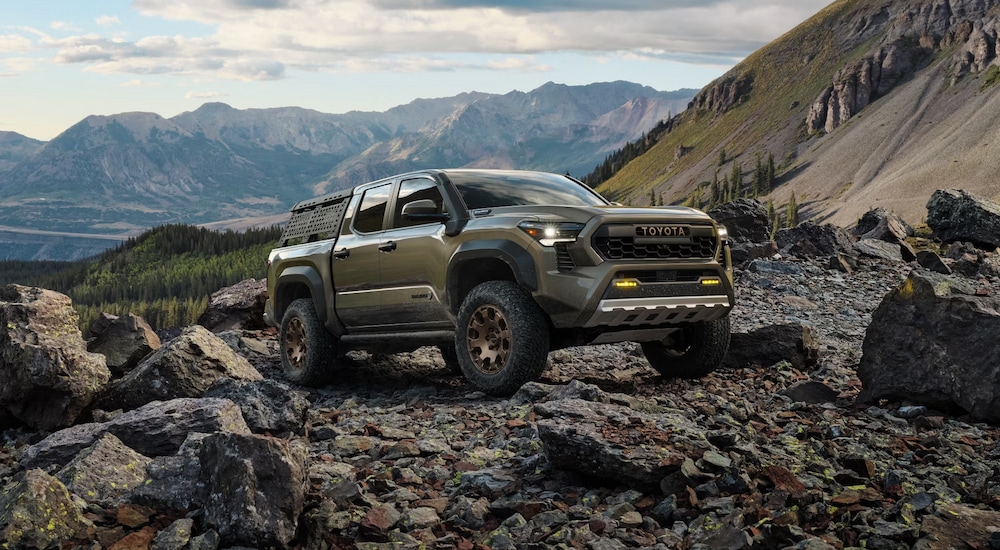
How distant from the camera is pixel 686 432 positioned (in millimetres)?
7102

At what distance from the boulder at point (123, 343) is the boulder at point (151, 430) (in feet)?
19.3

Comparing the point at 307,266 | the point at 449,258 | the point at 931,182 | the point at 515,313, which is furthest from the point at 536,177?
the point at 931,182

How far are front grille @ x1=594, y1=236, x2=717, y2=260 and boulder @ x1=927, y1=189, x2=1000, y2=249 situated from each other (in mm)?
28386

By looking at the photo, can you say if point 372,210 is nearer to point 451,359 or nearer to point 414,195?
point 414,195

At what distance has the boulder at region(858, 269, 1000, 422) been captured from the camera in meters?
8.42

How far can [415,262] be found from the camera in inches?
425

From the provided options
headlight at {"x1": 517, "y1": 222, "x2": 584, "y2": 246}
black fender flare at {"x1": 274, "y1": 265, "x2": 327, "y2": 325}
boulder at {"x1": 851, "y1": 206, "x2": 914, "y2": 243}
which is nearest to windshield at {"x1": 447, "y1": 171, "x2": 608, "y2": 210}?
headlight at {"x1": 517, "y1": 222, "x2": 584, "y2": 246}

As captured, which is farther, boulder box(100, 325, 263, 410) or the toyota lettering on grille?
boulder box(100, 325, 263, 410)

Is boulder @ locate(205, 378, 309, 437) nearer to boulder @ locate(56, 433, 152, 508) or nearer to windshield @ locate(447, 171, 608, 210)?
boulder @ locate(56, 433, 152, 508)

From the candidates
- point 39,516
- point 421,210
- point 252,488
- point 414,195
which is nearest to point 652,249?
point 421,210

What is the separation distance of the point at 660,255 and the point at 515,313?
5.63 feet

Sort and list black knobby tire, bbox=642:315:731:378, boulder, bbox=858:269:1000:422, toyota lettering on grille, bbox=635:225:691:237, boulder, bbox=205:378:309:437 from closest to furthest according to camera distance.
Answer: boulder, bbox=858:269:1000:422, boulder, bbox=205:378:309:437, toyota lettering on grille, bbox=635:225:691:237, black knobby tire, bbox=642:315:731:378

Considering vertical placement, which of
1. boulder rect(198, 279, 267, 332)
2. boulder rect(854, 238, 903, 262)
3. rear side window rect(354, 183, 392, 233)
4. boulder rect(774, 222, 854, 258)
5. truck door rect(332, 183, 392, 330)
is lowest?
boulder rect(198, 279, 267, 332)

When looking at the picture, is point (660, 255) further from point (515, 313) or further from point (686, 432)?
point (686, 432)
